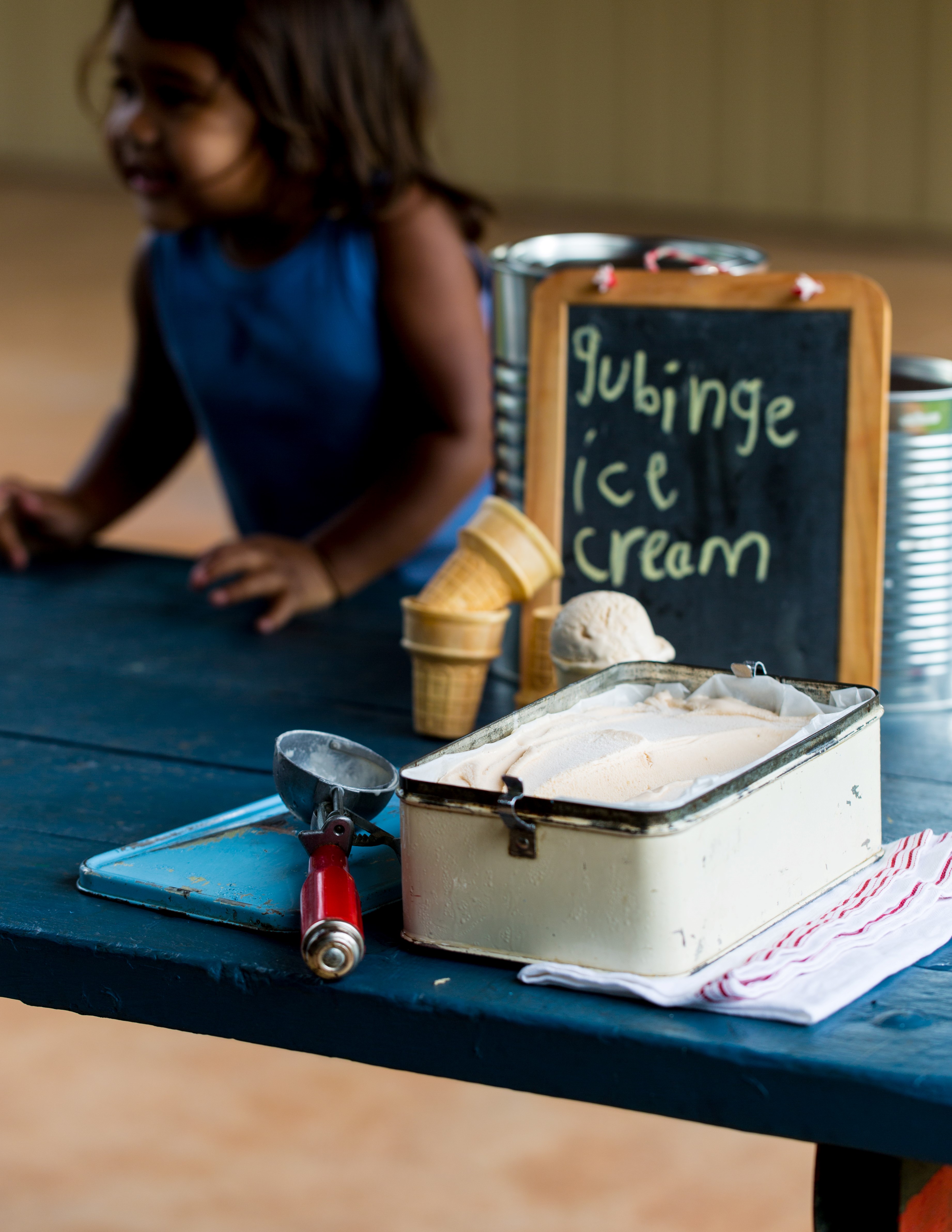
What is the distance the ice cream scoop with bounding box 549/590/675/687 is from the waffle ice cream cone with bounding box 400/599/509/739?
10cm

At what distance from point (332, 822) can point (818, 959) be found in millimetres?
263

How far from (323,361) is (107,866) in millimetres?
1248

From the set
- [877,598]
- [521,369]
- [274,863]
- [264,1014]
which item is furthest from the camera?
[521,369]

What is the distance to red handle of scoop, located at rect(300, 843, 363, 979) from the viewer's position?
2.49 feet

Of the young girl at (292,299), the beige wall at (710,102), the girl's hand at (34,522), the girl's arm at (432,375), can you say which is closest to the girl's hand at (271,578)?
the young girl at (292,299)

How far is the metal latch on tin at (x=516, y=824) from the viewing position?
0.74 metres

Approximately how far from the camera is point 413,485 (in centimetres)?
191

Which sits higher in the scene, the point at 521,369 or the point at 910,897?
the point at 521,369

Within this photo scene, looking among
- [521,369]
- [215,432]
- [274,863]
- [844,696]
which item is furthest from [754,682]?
[215,432]

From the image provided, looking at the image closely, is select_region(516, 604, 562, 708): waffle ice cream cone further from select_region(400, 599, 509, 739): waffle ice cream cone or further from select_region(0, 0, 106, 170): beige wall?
select_region(0, 0, 106, 170): beige wall

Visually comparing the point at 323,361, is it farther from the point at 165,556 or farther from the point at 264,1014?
the point at 264,1014

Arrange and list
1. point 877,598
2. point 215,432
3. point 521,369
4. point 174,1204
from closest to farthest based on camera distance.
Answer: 1. point 877,598
2. point 521,369
3. point 174,1204
4. point 215,432

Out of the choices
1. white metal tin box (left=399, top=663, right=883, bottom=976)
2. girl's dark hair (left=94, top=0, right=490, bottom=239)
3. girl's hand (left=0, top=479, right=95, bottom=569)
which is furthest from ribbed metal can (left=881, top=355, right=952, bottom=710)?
girl's hand (left=0, top=479, right=95, bottom=569)

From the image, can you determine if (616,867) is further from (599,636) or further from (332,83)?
(332,83)
